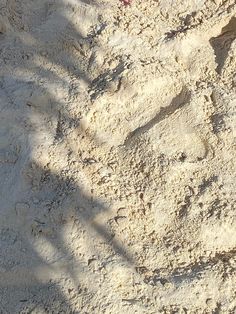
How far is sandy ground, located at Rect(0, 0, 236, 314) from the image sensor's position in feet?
6.93

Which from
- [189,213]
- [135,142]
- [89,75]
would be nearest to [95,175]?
[135,142]

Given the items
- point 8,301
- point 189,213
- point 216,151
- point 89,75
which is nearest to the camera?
point 8,301

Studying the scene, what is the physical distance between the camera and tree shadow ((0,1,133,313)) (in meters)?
2.13

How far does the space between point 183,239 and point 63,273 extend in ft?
1.76

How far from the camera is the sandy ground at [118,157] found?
2.11 meters

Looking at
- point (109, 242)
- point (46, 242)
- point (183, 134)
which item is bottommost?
point (46, 242)

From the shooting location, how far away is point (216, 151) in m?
2.45

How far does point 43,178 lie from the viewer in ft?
7.89

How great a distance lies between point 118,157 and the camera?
8.13ft

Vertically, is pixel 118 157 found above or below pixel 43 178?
above

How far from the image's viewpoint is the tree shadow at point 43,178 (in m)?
2.13

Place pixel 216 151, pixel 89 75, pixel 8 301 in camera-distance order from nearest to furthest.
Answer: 1. pixel 8 301
2. pixel 216 151
3. pixel 89 75

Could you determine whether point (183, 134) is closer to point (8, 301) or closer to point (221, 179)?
point (221, 179)

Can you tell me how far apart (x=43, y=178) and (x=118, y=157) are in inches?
14.8
